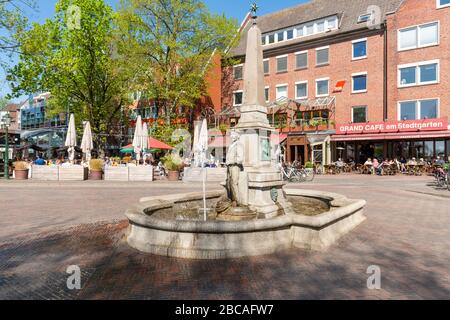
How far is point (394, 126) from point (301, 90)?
9962 millimetres

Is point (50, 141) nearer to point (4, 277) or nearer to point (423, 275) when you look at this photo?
point (4, 277)

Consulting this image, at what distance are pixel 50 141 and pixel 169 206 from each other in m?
46.9

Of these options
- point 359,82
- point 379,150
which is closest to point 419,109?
point 379,150

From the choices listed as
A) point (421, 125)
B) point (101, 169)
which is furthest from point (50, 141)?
point (421, 125)

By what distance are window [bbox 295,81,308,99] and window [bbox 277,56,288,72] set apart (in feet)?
7.68

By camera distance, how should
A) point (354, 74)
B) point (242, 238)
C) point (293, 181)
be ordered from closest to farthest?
point (242, 238), point (293, 181), point (354, 74)

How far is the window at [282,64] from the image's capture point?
3478 cm

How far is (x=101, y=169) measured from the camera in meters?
21.0

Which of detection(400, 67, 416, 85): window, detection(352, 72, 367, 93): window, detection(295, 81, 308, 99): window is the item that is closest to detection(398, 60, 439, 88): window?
detection(400, 67, 416, 85): window

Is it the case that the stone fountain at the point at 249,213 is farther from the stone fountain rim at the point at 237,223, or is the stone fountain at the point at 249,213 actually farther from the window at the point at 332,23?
the window at the point at 332,23

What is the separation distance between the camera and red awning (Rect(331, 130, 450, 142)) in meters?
25.0

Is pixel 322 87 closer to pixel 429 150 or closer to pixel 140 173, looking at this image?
pixel 429 150

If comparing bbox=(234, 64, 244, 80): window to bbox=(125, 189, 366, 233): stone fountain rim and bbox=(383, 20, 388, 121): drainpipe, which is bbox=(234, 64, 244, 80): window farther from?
bbox=(125, 189, 366, 233): stone fountain rim
